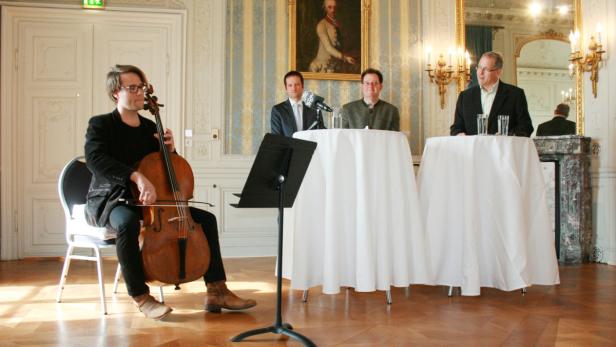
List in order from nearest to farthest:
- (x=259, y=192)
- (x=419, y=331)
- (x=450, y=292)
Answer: (x=259, y=192), (x=419, y=331), (x=450, y=292)

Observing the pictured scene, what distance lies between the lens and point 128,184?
3.02 metres

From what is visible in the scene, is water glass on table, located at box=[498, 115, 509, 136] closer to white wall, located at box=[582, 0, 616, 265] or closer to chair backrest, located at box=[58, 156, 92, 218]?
white wall, located at box=[582, 0, 616, 265]

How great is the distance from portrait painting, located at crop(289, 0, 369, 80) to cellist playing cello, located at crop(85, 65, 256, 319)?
2.94m

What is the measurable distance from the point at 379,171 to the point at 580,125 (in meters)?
3.24

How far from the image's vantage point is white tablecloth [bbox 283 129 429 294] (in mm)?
3184

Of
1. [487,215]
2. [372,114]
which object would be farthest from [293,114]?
[487,215]

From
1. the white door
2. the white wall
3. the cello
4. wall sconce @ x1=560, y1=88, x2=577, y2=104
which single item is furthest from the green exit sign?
the white wall

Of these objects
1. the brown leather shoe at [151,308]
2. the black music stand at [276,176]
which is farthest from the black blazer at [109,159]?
the black music stand at [276,176]

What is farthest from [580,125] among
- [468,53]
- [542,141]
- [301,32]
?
[301,32]

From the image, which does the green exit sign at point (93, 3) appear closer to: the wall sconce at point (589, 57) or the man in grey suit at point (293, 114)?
the man in grey suit at point (293, 114)

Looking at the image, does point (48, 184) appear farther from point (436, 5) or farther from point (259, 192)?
point (436, 5)

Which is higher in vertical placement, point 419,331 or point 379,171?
point 379,171

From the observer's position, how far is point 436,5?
6277 millimetres

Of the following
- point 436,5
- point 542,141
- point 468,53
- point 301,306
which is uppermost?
point 436,5
